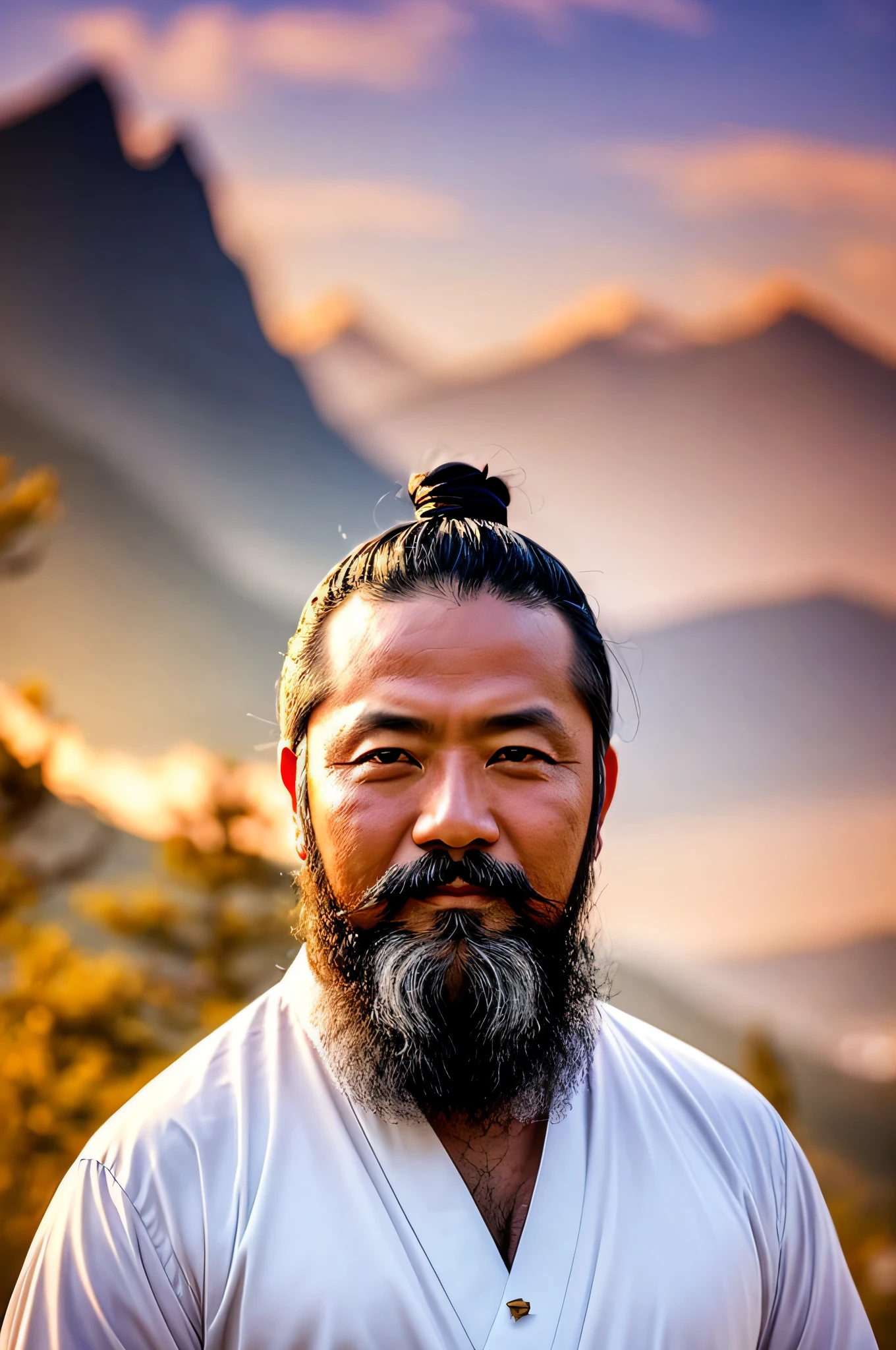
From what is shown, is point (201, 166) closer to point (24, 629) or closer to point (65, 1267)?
point (24, 629)

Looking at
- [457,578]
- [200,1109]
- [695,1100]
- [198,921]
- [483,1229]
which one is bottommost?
[483,1229]

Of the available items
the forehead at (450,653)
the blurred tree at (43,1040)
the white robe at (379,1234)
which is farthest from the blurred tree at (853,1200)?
the forehead at (450,653)

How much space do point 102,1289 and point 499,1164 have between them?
1.97 feet

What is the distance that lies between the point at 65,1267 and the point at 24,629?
4.17m

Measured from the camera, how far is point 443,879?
1578 mm

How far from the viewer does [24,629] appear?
205 inches

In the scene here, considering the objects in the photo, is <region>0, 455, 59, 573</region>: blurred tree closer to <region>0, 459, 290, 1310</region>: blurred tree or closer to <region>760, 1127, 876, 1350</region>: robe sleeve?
<region>0, 459, 290, 1310</region>: blurred tree

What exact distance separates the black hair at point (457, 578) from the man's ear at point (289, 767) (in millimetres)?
18

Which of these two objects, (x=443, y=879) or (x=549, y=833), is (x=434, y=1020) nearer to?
(x=443, y=879)

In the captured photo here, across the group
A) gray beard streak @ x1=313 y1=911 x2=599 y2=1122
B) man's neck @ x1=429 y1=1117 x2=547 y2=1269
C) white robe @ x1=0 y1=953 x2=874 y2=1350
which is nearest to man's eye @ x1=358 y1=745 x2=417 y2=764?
gray beard streak @ x1=313 y1=911 x2=599 y2=1122

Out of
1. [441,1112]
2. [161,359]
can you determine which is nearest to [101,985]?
[161,359]

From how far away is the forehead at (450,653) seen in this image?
1.64 meters

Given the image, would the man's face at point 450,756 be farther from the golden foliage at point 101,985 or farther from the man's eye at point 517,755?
the golden foliage at point 101,985

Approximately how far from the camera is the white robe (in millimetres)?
1442
